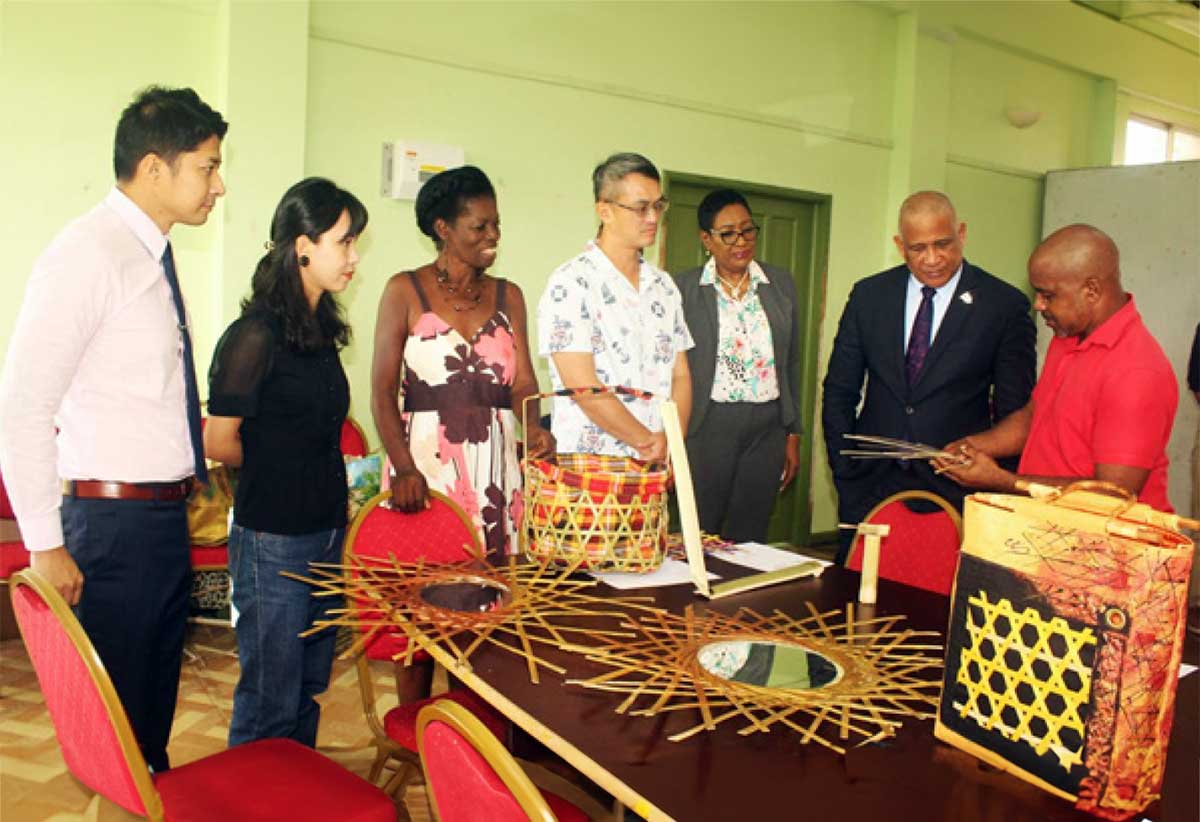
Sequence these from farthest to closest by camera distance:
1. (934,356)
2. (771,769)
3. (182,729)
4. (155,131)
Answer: (182,729) < (934,356) < (155,131) < (771,769)

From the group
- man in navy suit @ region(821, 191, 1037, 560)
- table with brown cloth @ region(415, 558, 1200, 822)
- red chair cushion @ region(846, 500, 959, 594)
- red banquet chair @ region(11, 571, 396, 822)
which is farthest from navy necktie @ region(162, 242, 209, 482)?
man in navy suit @ region(821, 191, 1037, 560)

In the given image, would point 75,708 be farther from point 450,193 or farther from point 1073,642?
point 450,193

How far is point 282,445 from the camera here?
84.0 inches

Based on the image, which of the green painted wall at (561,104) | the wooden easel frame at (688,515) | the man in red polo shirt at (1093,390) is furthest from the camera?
the green painted wall at (561,104)

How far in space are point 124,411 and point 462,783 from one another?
126cm

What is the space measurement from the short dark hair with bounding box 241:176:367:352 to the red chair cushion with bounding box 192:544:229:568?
1.81 metres

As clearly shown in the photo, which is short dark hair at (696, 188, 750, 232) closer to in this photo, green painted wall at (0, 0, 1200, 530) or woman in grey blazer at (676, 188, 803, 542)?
woman in grey blazer at (676, 188, 803, 542)

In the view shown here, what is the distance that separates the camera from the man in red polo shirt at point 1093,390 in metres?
2.05

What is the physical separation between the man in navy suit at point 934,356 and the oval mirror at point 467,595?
1.47m

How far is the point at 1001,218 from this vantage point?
7.10 metres

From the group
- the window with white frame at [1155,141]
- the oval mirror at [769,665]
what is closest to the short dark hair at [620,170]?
the oval mirror at [769,665]

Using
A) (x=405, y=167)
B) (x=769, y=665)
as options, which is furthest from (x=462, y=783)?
(x=405, y=167)

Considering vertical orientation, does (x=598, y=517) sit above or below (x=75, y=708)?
above

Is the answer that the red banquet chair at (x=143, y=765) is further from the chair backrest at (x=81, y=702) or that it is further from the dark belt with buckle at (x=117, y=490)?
the dark belt with buckle at (x=117, y=490)
